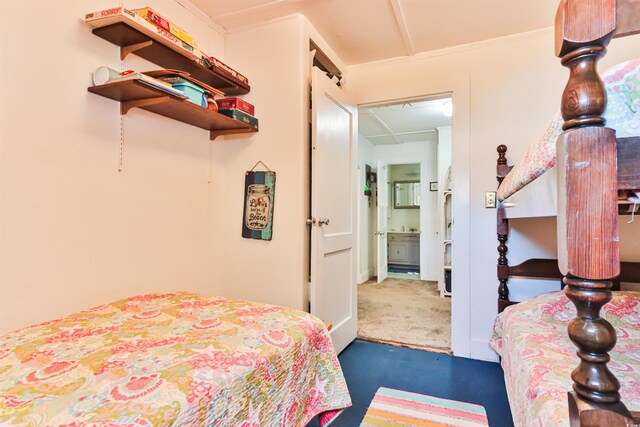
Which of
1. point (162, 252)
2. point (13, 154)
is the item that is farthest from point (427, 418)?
point (13, 154)

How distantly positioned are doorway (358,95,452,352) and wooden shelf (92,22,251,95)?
1.38 meters

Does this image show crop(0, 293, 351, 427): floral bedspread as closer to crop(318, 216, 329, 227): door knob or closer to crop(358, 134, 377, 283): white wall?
crop(318, 216, 329, 227): door knob

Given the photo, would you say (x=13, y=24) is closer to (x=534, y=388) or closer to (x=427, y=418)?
(x=534, y=388)

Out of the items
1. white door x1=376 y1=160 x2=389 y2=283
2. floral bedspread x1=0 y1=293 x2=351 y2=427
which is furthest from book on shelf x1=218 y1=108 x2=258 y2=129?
white door x1=376 y1=160 x2=389 y2=283

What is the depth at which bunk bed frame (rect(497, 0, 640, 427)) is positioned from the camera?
24.5 inches

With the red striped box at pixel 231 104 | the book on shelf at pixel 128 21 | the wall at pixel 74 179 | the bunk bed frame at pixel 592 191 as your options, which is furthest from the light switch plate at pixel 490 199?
the book on shelf at pixel 128 21

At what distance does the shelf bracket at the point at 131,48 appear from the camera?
5.41 feet

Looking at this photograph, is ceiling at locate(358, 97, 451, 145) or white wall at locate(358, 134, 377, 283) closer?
Result: ceiling at locate(358, 97, 451, 145)

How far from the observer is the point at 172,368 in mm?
936

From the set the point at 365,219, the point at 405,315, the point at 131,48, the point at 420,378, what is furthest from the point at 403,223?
the point at 131,48

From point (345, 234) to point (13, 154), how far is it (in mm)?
2026

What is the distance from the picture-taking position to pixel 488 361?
251 cm

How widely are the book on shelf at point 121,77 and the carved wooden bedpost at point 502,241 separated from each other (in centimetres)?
219

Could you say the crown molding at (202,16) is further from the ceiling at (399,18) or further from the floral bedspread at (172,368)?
the floral bedspread at (172,368)
